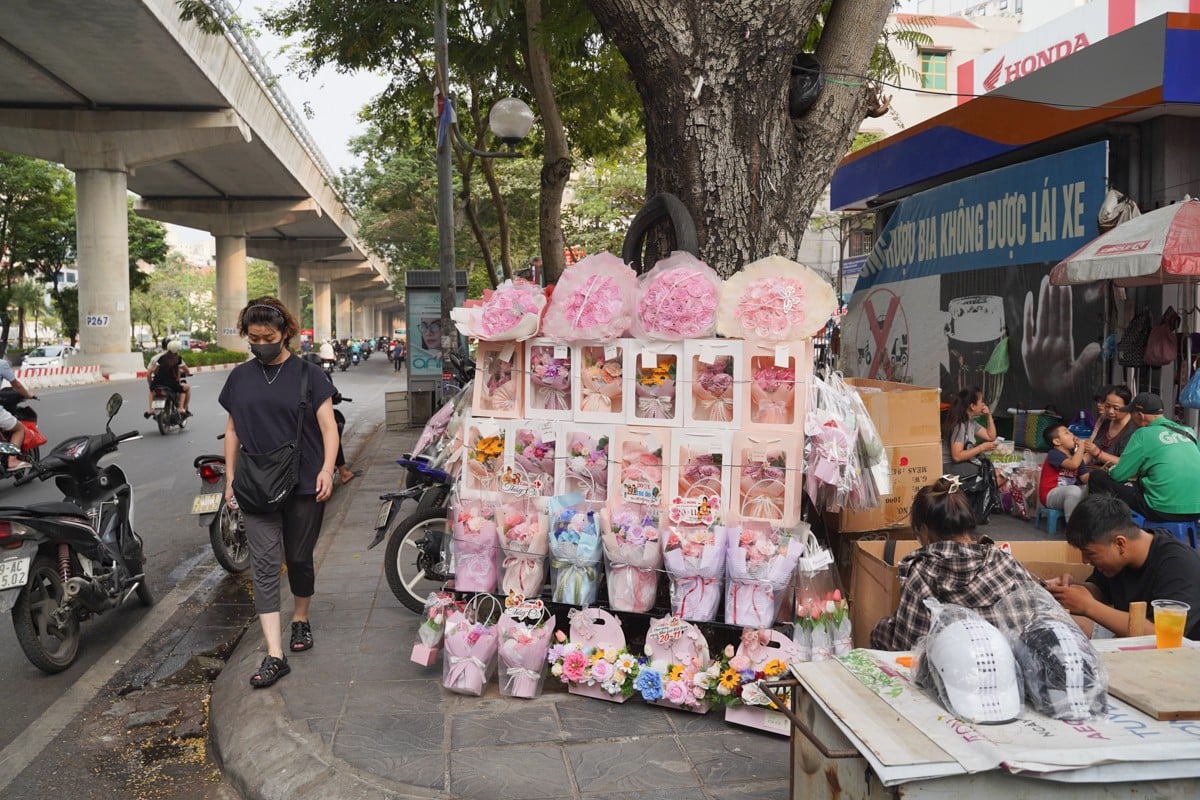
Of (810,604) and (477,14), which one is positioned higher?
(477,14)

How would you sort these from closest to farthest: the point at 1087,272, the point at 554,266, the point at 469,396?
the point at 469,396 < the point at 1087,272 < the point at 554,266

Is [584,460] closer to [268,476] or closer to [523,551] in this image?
[523,551]

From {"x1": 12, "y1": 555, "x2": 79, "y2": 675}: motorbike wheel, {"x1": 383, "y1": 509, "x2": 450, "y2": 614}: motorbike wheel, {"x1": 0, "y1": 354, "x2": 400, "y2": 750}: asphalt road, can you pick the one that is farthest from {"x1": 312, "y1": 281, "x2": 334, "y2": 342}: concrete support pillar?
{"x1": 12, "y1": 555, "x2": 79, "y2": 675}: motorbike wheel

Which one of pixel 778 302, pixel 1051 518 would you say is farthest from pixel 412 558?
pixel 1051 518

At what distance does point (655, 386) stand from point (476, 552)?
1.13 m

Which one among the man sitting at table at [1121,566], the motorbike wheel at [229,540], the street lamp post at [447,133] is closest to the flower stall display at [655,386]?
the man sitting at table at [1121,566]

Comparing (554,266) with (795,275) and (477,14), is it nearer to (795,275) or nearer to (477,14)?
(477,14)

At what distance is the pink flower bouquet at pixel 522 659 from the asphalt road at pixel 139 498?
208 cm

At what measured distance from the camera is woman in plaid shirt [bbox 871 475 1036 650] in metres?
3.01

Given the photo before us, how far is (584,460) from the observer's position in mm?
4250

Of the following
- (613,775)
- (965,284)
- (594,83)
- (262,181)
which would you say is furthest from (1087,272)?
(262,181)

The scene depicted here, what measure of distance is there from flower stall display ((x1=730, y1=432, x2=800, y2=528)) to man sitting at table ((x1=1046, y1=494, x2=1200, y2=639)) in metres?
1.06

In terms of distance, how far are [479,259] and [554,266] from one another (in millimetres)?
23816

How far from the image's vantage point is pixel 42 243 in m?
34.7
